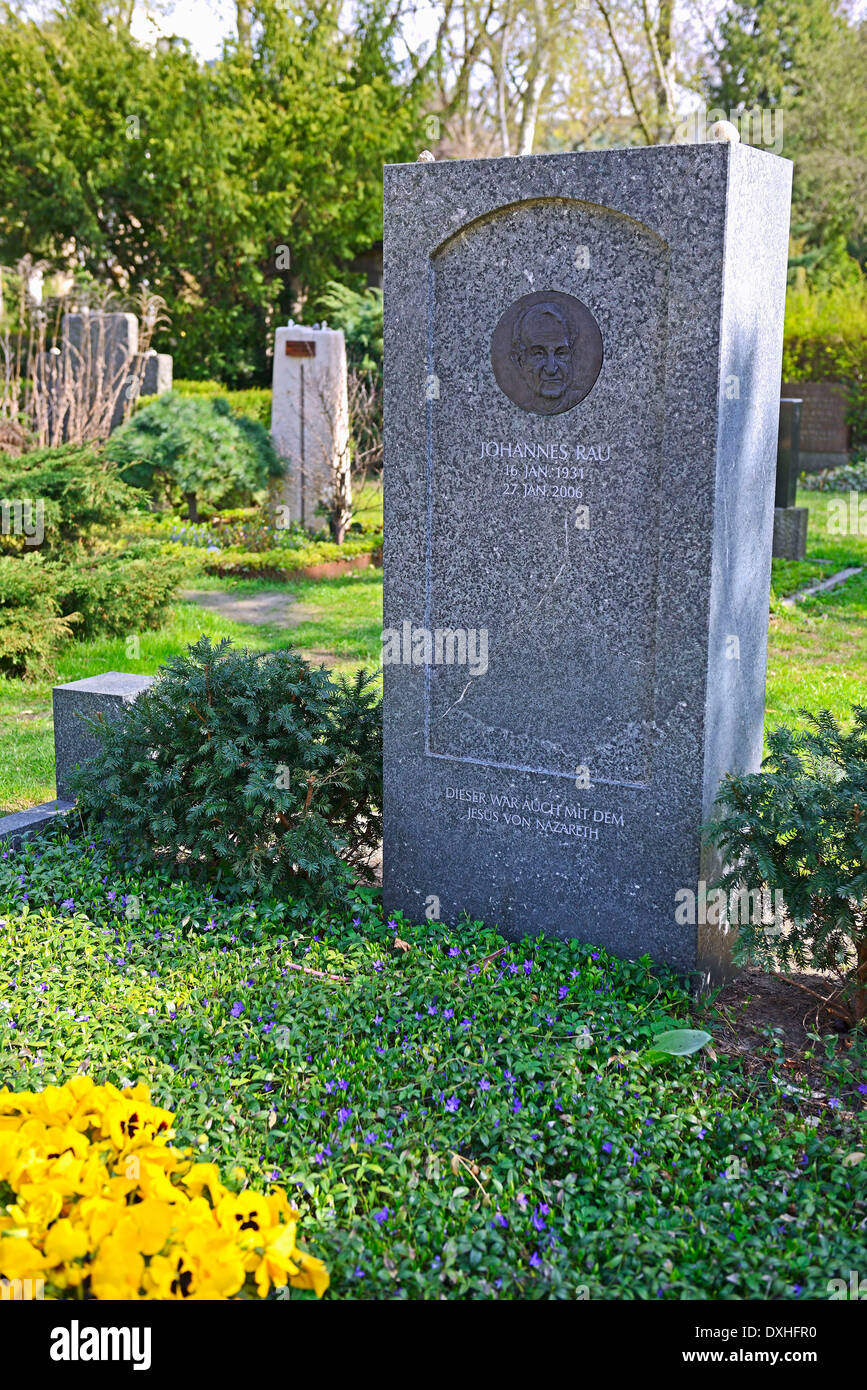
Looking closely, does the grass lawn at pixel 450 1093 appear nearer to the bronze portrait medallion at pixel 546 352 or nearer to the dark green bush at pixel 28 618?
the bronze portrait medallion at pixel 546 352

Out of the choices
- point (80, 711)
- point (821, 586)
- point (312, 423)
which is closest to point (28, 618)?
point (80, 711)

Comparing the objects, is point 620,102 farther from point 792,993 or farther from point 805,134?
point 792,993

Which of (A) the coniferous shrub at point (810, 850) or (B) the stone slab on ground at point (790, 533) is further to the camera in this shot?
(B) the stone slab on ground at point (790, 533)

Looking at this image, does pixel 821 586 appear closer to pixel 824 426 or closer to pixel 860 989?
pixel 860 989

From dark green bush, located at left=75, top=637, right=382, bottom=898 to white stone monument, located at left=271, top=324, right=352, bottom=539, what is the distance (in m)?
7.77

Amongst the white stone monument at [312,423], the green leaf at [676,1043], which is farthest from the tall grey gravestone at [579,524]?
the white stone monument at [312,423]

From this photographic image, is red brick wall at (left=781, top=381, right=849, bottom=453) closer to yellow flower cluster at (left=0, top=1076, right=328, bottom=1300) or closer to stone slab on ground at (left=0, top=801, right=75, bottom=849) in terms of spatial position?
stone slab on ground at (left=0, top=801, right=75, bottom=849)

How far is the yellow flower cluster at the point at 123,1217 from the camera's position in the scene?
2.18m

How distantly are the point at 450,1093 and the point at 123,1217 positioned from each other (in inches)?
38.3

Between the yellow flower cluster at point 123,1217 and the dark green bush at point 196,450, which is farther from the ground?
the dark green bush at point 196,450

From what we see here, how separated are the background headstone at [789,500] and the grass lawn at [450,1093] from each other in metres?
8.41

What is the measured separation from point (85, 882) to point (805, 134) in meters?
32.4

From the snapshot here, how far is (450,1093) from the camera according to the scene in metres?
2.98

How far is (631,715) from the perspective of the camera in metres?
3.62
